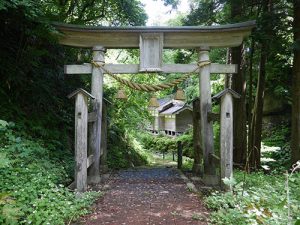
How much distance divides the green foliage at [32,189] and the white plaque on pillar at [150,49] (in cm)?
306

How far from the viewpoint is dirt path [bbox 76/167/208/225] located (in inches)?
179

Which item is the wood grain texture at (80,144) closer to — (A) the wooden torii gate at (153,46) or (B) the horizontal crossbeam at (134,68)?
(A) the wooden torii gate at (153,46)

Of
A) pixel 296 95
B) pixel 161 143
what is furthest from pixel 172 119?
pixel 296 95

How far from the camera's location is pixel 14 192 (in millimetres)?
4250

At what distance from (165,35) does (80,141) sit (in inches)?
132

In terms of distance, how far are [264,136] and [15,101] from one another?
47.9 ft

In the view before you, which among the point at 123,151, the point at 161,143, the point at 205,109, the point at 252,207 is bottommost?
the point at 161,143

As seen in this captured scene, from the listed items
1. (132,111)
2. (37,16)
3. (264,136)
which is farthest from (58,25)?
(264,136)

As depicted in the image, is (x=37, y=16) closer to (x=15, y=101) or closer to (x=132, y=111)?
(x=15, y=101)

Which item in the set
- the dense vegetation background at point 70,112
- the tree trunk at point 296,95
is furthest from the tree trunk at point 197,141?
A: the tree trunk at point 296,95

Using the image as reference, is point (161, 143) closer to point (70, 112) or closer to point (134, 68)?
point (70, 112)

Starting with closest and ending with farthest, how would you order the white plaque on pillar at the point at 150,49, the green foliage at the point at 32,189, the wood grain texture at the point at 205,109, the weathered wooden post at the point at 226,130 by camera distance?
1. the green foliage at the point at 32,189
2. the weathered wooden post at the point at 226,130
3. the wood grain texture at the point at 205,109
4. the white plaque on pillar at the point at 150,49

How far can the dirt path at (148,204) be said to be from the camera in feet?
14.9

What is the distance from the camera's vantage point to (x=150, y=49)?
24.5 feet
